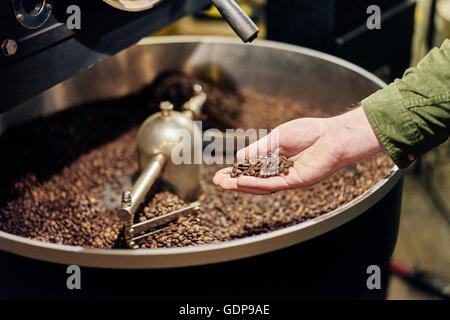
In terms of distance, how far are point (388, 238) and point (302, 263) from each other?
203 millimetres

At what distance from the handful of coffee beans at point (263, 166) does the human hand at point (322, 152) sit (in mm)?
→ 11

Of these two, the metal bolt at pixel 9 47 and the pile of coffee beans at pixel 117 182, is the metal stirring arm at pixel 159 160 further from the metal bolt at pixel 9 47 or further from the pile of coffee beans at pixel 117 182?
the metal bolt at pixel 9 47

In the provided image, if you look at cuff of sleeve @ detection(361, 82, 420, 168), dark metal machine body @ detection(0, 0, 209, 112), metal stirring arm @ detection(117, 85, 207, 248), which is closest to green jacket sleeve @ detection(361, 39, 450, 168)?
cuff of sleeve @ detection(361, 82, 420, 168)

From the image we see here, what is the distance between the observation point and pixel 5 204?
94 cm

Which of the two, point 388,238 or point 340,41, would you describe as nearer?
point 388,238

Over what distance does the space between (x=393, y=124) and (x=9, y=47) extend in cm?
53

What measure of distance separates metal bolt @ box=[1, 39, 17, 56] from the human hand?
0.35 m

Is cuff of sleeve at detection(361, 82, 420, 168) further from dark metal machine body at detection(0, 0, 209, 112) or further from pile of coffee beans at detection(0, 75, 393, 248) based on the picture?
dark metal machine body at detection(0, 0, 209, 112)

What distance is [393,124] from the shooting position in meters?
0.74

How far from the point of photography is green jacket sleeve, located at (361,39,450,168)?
73cm

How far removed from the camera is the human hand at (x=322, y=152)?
774 millimetres

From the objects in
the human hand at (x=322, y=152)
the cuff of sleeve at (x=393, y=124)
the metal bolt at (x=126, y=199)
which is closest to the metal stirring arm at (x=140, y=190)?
the metal bolt at (x=126, y=199)

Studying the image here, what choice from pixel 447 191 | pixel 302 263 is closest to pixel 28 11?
pixel 302 263
